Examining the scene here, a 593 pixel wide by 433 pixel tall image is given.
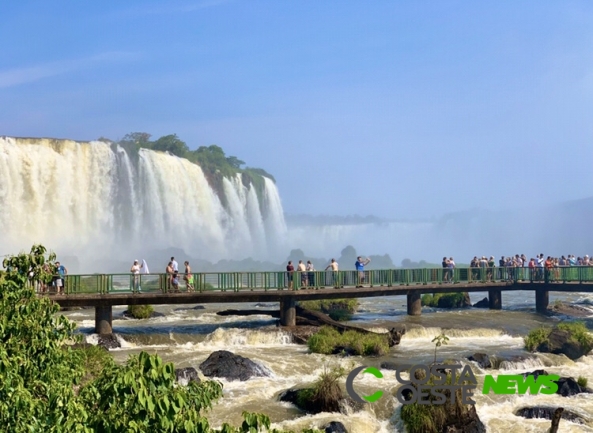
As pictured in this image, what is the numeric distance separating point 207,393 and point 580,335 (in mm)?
19261

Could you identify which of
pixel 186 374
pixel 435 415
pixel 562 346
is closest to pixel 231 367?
pixel 186 374

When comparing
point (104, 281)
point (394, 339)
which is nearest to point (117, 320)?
point (104, 281)

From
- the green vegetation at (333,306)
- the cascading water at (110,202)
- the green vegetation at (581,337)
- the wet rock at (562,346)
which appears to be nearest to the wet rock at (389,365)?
the wet rock at (562,346)

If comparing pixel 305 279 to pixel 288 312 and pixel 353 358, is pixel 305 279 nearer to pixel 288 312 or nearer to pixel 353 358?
pixel 288 312

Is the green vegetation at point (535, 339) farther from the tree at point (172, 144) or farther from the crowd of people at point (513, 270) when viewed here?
the tree at point (172, 144)

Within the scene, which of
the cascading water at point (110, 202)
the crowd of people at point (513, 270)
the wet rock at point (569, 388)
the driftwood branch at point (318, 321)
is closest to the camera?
the wet rock at point (569, 388)

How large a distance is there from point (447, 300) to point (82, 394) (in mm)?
32502

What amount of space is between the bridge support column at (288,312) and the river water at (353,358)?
0.74m

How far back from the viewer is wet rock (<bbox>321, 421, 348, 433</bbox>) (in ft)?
49.4

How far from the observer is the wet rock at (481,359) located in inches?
826

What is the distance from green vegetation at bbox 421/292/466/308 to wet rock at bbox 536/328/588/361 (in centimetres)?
1388

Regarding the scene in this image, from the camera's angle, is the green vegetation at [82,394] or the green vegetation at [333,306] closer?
the green vegetation at [82,394]

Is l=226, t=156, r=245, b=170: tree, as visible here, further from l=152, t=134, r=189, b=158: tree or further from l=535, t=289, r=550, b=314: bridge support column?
l=535, t=289, r=550, b=314: bridge support column

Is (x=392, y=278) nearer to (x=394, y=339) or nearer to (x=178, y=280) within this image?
(x=394, y=339)
